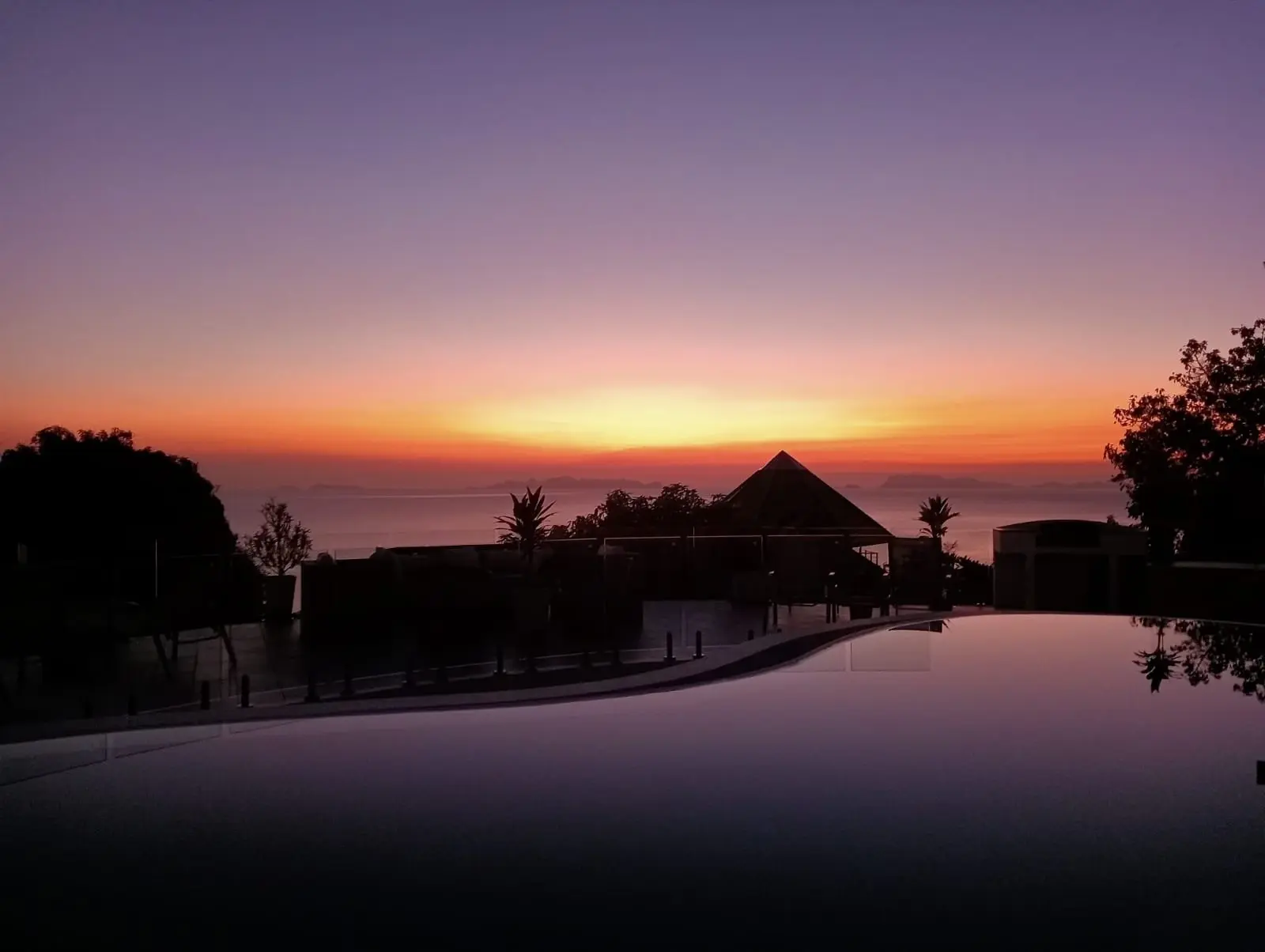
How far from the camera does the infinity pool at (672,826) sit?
12.2 feet

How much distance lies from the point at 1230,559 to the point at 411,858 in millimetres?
16777

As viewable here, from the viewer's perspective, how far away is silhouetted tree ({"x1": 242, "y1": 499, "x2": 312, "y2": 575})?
17062mm

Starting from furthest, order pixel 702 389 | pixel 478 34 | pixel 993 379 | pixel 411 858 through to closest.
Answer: pixel 702 389, pixel 993 379, pixel 478 34, pixel 411 858

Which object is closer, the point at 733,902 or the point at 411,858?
the point at 733,902

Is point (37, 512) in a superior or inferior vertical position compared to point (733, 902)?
superior

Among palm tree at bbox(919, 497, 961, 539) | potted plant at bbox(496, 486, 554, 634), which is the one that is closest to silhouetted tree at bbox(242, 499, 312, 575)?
potted plant at bbox(496, 486, 554, 634)

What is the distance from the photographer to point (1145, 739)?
649 centimetres

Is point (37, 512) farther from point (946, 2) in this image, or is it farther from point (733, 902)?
point (733, 902)

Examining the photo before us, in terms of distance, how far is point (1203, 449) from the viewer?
79.5 feet

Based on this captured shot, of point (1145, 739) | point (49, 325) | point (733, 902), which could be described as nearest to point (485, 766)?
point (733, 902)

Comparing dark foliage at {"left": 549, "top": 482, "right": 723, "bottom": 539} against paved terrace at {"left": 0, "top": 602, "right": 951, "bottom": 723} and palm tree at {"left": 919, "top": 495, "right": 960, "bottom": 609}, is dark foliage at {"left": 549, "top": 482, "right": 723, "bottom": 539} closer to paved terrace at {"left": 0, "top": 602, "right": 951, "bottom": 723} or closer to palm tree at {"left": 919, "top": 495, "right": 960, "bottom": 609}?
palm tree at {"left": 919, "top": 495, "right": 960, "bottom": 609}

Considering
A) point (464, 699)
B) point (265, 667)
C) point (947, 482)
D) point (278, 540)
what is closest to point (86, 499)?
point (278, 540)

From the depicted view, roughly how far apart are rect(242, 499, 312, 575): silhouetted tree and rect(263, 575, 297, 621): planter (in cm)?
432

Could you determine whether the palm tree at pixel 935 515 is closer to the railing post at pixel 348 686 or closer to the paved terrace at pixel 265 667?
the paved terrace at pixel 265 667
